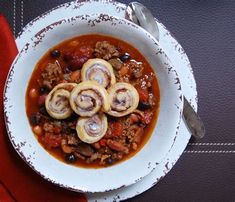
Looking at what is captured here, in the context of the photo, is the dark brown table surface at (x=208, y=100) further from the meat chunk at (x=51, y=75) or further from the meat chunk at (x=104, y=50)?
the meat chunk at (x=51, y=75)

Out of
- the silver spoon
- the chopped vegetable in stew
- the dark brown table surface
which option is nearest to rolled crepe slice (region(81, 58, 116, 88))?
the chopped vegetable in stew

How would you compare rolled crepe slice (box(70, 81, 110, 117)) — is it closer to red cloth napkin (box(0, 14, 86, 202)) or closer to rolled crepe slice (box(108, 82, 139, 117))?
rolled crepe slice (box(108, 82, 139, 117))

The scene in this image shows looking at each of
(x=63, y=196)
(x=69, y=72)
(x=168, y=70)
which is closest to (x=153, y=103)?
(x=168, y=70)

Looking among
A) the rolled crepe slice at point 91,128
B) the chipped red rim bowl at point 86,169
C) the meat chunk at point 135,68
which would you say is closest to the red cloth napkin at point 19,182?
the chipped red rim bowl at point 86,169

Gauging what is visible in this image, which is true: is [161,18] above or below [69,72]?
above

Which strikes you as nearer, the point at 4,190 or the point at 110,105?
the point at 110,105

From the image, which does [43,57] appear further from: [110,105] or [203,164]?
[203,164]

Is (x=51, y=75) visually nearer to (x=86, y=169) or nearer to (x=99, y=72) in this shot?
(x=99, y=72)

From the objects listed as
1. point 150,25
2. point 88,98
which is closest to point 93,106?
point 88,98
